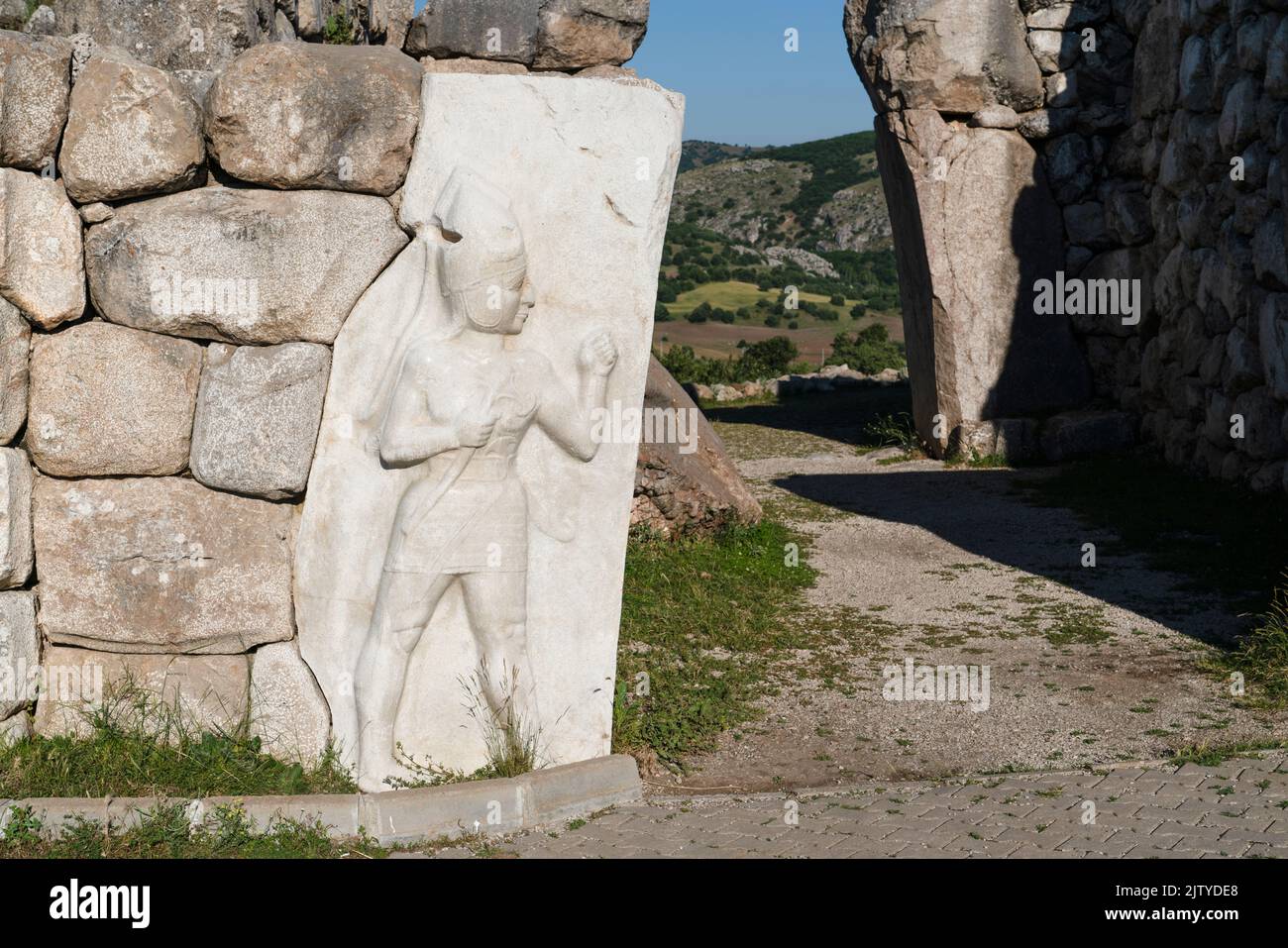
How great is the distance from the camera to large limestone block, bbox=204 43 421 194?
4.37 m

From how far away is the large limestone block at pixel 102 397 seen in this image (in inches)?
174

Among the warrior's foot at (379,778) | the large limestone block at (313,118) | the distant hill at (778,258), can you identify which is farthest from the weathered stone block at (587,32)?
the distant hill at (778,258)

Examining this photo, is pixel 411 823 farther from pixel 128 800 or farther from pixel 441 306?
pixel 441 306

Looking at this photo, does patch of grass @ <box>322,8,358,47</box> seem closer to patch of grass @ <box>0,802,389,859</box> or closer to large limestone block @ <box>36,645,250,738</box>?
large limestone block @ <box>36,645,250,738</box>

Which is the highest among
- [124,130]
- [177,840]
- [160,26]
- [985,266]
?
[160,26]

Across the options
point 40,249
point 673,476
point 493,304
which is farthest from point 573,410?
point 673,476

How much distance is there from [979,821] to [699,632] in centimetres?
273

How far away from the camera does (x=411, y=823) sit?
431cm

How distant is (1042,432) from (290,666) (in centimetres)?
899

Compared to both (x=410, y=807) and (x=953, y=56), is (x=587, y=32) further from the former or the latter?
(x=953, y=56)

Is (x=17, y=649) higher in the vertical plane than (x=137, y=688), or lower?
higher

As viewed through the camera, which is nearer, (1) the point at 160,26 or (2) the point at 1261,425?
(1) the point at 160,26

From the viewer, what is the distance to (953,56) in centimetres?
1220

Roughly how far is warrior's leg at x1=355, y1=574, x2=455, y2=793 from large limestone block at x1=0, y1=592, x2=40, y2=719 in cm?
108
